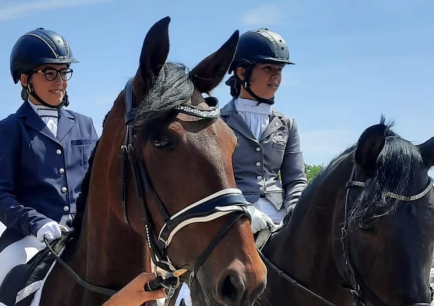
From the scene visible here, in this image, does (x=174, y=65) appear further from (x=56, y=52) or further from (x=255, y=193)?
(x=255, y=193)

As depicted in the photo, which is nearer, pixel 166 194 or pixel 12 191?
pixel 166 194

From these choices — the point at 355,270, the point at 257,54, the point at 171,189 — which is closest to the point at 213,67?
the point at 171,189

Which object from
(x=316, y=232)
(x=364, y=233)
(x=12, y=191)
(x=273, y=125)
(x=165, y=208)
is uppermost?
(x=273, y=125)

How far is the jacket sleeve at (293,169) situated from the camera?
6.64 meters

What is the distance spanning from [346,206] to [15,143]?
2.59m

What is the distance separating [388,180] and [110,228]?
204 centimetres

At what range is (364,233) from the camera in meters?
4.79

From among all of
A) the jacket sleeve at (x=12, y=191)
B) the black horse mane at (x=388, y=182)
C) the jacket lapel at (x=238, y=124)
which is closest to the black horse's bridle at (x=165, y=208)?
the jacket sleeve at (x=12, y=191)

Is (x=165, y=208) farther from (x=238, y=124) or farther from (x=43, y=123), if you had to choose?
(x=238, y=124)

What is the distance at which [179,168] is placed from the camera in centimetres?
367

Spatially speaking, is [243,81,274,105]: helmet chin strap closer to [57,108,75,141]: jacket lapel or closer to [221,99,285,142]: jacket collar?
[221,99,285,142]: jacket collar

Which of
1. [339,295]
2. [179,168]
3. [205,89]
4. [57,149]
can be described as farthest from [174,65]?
[339,295]

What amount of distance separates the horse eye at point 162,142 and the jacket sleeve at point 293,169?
298 centimetres

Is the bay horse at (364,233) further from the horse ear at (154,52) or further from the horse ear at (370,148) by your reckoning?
the horse ear at (154,52)
